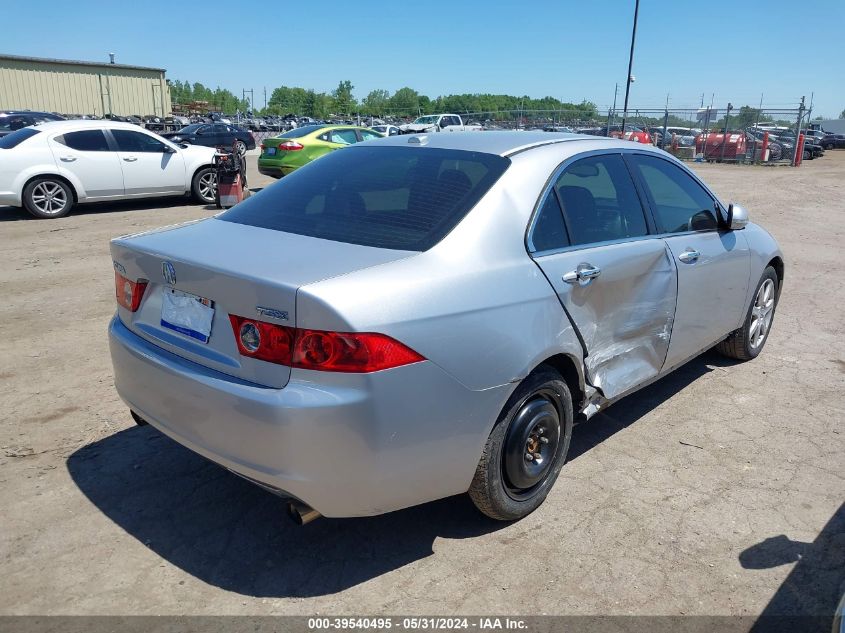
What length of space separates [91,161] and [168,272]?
10194 mm

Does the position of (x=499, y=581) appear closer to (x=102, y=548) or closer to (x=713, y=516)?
(x=713, y=516)

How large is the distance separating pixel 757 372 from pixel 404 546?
3.38 meters

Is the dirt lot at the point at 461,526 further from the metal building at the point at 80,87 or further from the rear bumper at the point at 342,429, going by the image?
the metal building at the point at 80,87

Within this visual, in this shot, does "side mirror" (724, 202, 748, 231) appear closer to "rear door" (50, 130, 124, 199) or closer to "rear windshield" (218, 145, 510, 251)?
"rear windshield" (218, 145, 510, 251)

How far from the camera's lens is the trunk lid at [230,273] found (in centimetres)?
243

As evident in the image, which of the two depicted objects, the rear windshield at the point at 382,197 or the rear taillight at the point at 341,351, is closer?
the rear taillight at the point at 341,351

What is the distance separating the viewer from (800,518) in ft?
10.5

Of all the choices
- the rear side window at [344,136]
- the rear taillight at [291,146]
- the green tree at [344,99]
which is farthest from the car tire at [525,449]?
the green tree at [344,99]

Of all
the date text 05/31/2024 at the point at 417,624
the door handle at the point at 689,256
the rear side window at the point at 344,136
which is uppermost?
the rear side window at the point at 344,136

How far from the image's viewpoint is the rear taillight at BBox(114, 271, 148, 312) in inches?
118

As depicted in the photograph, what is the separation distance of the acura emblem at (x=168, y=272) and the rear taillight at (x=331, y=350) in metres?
0.55

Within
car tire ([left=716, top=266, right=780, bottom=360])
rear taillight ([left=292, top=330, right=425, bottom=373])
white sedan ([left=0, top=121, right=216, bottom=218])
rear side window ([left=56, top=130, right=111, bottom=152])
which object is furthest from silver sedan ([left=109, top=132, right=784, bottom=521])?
rear side window ([left=56, top=130, right=111, bottom=152])

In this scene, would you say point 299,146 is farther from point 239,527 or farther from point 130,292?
point 239,527

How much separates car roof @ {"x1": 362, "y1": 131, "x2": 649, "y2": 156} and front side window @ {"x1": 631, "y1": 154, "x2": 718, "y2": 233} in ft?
0.74
